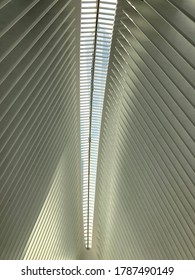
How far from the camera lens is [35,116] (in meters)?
14.9

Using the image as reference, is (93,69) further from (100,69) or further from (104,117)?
(104,117)

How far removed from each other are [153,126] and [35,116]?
508 centimetres

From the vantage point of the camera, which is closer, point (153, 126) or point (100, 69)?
point (153, 126)

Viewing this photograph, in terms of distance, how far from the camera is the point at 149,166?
63.1ft

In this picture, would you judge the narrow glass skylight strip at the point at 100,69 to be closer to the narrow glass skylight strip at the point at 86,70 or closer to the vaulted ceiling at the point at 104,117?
the vaulted ceiling at the point at 104,117

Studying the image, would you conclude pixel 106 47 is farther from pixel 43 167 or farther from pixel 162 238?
pixel 162 238

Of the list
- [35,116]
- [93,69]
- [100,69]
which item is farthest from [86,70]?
[35,116]

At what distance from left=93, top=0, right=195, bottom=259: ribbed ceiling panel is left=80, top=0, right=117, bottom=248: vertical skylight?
0.48 m

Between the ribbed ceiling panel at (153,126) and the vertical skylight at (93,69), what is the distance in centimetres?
48

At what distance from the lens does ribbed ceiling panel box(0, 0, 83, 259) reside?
36.7 feet

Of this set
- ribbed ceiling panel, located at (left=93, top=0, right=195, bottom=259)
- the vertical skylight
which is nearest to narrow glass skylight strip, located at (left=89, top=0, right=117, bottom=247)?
the vertical skylight

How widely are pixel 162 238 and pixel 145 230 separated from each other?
7.24 feet

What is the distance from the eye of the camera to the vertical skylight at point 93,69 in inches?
654

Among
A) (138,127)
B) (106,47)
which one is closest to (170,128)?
(138,127)
